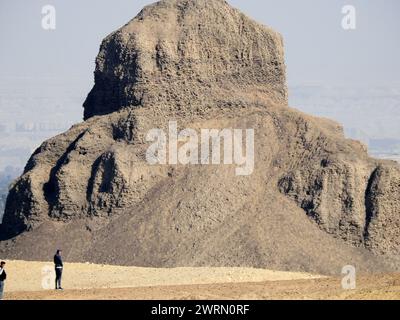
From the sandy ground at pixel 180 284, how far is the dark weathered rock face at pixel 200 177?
177 inches

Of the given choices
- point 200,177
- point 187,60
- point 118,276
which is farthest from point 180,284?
point 187,60

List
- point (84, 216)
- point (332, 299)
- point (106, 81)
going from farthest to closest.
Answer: point (106, 81), point (84, 216), point (332, 299)

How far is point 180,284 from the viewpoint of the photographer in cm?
4756

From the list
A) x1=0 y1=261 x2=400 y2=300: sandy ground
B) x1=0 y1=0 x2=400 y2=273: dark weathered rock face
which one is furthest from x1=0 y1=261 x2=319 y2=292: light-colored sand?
x1=0 y1=0 x2=400 y2=273: dark weathered rock face

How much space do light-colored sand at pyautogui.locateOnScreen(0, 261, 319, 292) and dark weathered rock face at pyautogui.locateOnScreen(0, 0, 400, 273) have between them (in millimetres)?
4069

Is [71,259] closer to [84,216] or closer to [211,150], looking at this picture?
[84,216]

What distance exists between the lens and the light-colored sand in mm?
48062

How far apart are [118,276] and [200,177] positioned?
36.1 ft

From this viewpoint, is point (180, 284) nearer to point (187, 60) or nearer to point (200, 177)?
point (200, 177)

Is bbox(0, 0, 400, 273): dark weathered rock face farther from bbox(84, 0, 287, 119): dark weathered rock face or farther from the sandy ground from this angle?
the sandy ground

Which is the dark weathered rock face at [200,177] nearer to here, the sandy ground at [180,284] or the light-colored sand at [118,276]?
the light-colored sand at [118,276]

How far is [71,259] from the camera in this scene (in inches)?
2298

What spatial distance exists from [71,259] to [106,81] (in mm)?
10681
